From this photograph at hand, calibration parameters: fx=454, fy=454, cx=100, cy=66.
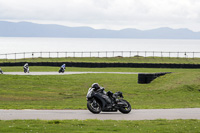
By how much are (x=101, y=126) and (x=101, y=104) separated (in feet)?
14.0

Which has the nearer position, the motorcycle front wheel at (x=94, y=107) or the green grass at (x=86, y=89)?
the motorcycle front wheel at (x=94, y=107)

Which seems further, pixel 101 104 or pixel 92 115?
pixel 101 104

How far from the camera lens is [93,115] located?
1767cm

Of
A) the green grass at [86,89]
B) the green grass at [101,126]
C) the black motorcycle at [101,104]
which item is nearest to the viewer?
the green grass at [101,126]

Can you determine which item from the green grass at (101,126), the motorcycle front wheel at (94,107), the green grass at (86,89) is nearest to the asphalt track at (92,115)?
the motorcycle front wheel at (94,107)

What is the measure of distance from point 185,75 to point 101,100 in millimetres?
18197

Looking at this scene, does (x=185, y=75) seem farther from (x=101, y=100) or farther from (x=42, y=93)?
(x=101, y=100)

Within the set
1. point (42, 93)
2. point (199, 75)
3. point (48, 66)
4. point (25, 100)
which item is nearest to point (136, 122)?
point (25, 100)

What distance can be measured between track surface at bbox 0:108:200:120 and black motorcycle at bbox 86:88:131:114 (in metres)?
0.22

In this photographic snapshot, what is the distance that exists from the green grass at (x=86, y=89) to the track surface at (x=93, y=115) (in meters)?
5.39

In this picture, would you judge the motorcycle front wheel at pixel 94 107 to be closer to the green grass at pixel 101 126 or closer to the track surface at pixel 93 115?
the track surface at pixel 93 115

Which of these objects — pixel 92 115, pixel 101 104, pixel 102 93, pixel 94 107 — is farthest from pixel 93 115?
pixel 102 93

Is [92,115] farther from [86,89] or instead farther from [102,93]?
[86,89]

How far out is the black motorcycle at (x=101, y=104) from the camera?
59.8 feet
